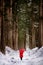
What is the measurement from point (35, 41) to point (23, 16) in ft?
3.92

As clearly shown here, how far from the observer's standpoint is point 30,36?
→ 8.70 m

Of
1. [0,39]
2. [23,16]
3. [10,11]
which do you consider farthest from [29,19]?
[0,39]

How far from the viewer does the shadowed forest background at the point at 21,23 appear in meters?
7.64

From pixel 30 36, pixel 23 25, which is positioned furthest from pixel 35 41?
pixel 23 25

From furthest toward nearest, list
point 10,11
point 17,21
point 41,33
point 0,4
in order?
1. point 17,21
2. point 10,11
3. point 41,33
4. point 0,4

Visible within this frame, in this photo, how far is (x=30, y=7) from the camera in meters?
8.14

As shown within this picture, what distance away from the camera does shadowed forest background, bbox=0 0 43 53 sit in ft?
25.1

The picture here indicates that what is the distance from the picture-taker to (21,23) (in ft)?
26.6

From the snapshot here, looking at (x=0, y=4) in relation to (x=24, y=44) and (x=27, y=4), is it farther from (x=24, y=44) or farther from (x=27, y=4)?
(x=24, y=44)

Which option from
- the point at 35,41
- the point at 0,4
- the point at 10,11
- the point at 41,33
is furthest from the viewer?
the point at 35,41

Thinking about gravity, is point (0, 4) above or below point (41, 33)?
above

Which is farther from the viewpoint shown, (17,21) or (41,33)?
(17,21)

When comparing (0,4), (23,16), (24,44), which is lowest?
(24,44)

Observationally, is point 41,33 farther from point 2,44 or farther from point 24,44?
point 24,44
